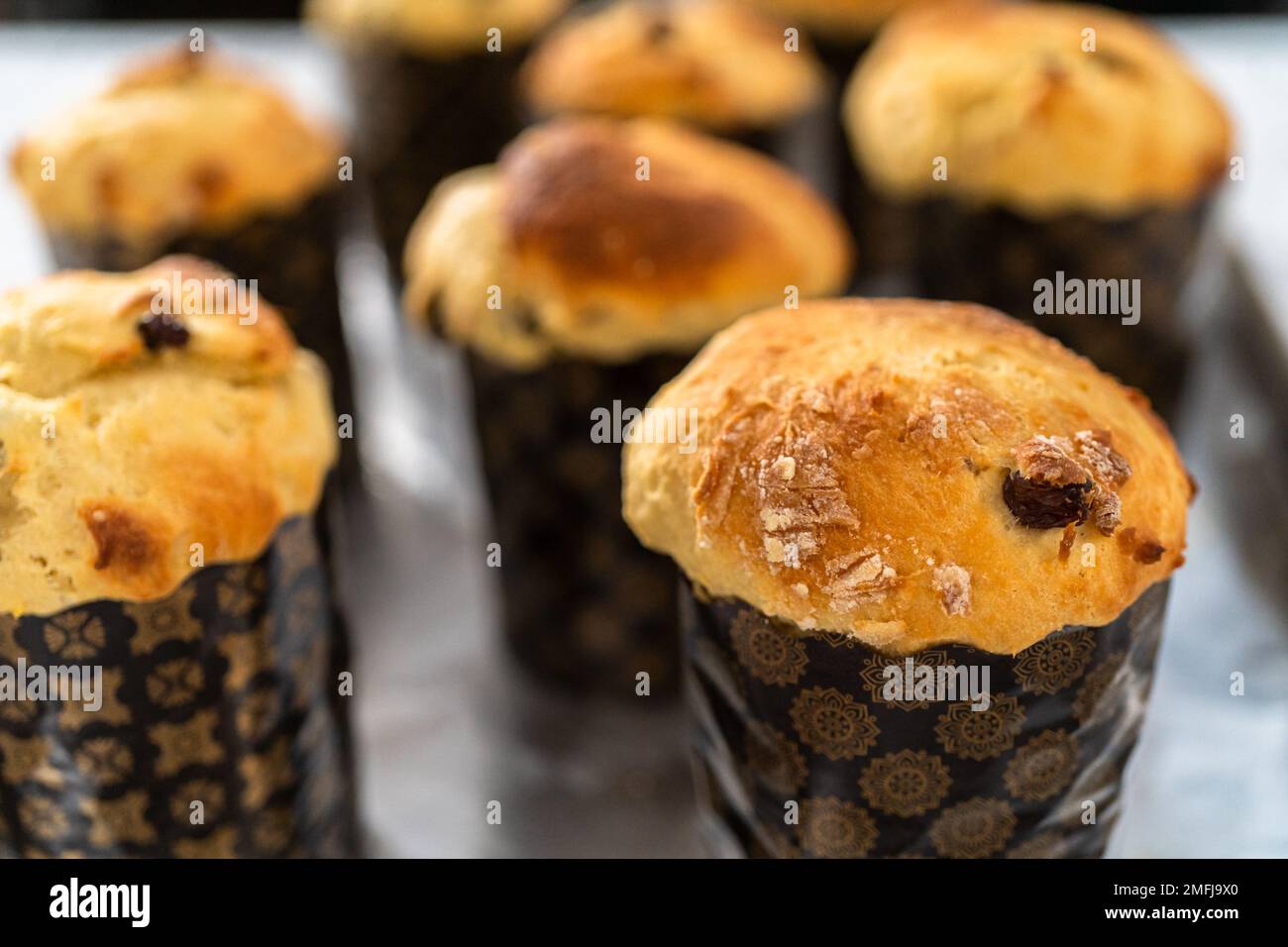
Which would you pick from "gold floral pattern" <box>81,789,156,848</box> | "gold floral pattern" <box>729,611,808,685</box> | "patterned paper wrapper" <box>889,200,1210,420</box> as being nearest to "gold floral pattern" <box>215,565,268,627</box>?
"gold floral pattern" <box>81,789,156,848</box>

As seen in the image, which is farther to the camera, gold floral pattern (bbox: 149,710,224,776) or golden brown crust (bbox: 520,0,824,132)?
golden brown crust (bbox: 520,0,824,132)

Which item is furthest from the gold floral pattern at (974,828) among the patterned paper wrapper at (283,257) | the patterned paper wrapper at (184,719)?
the patterned paper wrapper at (283,257)

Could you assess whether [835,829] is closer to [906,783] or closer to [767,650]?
[906,783]

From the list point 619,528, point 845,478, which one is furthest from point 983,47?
point 845,478

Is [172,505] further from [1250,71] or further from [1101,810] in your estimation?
[1250,71]

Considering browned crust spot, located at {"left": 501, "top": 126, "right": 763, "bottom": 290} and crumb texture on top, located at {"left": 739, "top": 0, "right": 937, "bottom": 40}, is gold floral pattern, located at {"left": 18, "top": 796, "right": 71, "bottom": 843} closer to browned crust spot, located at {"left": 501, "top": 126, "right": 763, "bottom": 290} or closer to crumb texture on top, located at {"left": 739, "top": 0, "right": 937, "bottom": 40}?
browned crust spot, located at {"left": 501, "top": 126, "right": 763, "bottom": 290}
